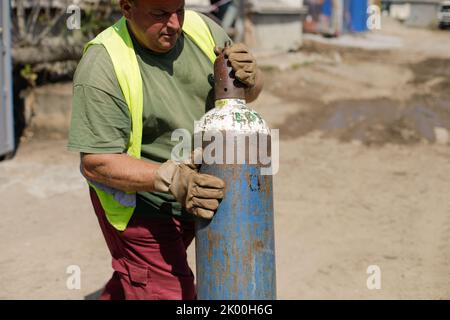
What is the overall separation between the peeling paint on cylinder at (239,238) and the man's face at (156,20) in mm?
525

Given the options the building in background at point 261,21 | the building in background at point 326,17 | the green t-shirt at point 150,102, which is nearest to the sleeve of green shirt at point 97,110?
the green t-shirt at point 150,102

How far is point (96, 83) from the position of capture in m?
2.52

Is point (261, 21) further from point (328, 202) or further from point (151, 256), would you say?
point (151, 256)

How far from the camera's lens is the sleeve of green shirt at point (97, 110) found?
2523 millimetres

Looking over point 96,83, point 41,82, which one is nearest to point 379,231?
point 96,83

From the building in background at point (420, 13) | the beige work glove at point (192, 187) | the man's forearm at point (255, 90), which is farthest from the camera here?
the building in background at point (420, 13)

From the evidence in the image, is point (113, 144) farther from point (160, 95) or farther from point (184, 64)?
point (184, 64)

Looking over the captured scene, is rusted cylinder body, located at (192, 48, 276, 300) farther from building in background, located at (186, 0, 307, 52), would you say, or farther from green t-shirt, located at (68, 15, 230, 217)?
building in background, located at (186, 0, 307, 52)

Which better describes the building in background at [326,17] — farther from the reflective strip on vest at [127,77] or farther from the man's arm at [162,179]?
the man's arm at [162,179]

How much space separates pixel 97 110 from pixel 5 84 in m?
4.31

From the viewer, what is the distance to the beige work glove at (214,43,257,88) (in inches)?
98.4
